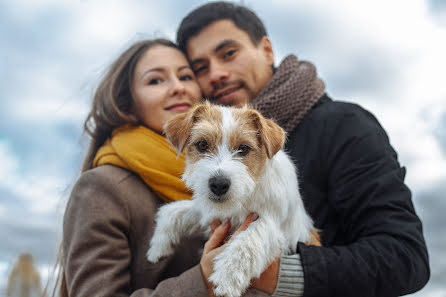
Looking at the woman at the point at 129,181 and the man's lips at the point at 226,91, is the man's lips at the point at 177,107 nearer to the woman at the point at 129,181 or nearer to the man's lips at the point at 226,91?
the woman at the point at 129,181

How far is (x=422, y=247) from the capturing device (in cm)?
321

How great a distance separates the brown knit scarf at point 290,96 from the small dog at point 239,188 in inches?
30.2

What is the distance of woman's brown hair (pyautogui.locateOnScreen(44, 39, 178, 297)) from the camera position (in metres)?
4.20

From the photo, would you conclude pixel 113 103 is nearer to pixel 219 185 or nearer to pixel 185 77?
pixel 185 77

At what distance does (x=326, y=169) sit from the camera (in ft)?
11.6

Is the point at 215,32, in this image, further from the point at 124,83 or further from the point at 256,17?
the point at 124,83

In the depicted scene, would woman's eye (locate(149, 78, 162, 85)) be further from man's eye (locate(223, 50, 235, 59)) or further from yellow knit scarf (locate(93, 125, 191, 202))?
man's eye (locate(223, 50, 235, 59))

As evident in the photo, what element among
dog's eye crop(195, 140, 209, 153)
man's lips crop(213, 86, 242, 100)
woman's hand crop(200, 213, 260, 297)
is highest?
man's lips crop(213, 86, 242, 100)

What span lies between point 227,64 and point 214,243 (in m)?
2.46

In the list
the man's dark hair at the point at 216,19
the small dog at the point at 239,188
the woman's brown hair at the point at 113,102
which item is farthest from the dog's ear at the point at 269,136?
the man's dark hair at the point at 216,19

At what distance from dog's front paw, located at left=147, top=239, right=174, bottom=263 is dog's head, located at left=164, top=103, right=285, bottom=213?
69cm

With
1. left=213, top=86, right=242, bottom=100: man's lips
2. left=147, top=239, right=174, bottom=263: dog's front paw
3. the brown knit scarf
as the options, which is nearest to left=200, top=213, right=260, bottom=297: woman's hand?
left=147, top=239, right=174, bottom=263: dog's front paw

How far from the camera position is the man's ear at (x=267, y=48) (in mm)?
5020

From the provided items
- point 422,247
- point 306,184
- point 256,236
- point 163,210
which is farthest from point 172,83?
point 422,247
